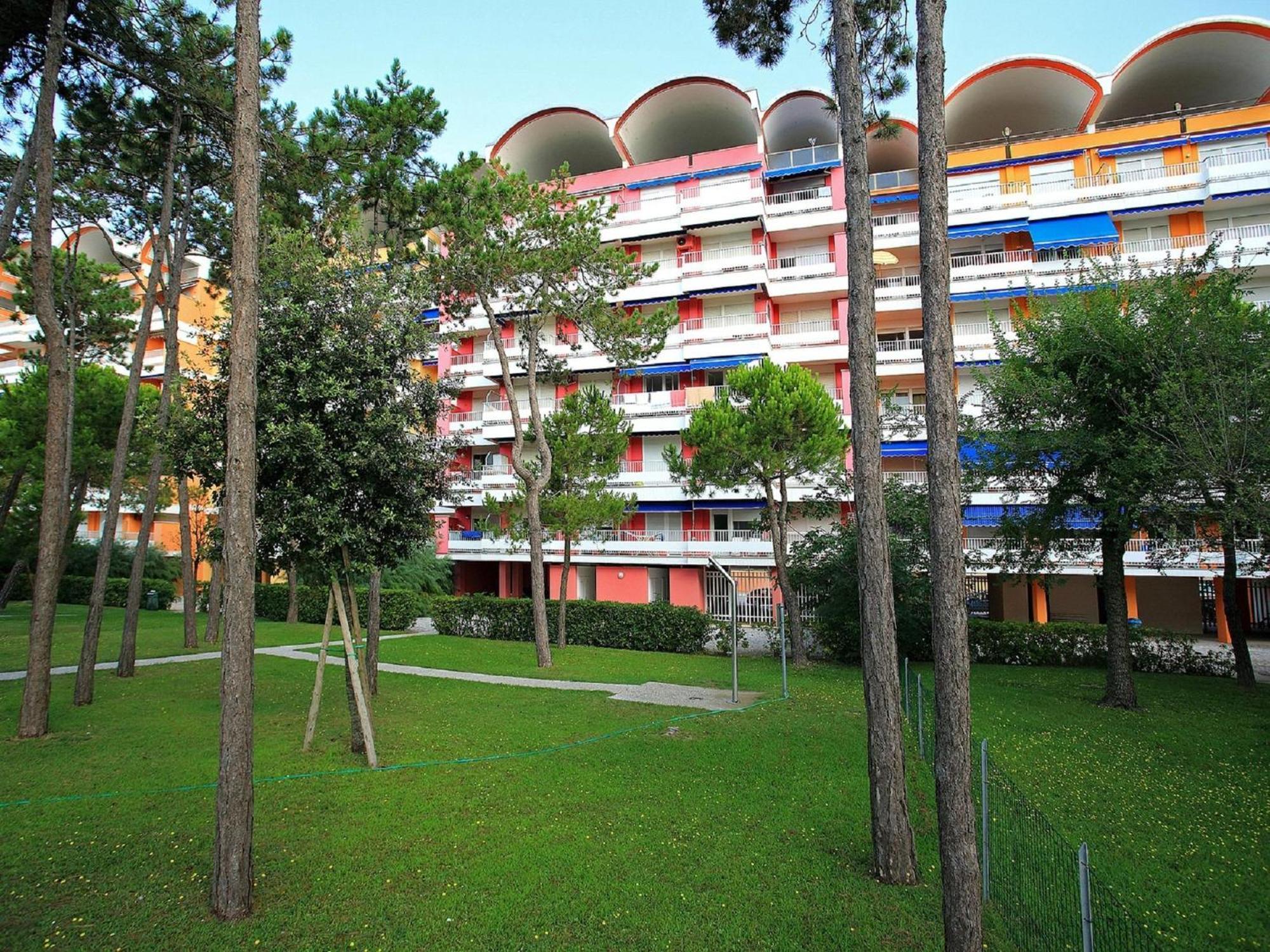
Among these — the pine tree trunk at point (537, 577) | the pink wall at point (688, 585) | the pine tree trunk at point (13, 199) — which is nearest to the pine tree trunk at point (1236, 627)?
the pine tree trunk at point (537, 577)

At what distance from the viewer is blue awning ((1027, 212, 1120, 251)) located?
25922mm

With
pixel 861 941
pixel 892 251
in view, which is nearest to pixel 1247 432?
pixel 861 941

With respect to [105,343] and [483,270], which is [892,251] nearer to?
[483,270]

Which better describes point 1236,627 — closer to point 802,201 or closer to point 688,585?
point 688,585

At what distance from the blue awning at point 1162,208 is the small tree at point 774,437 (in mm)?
16924

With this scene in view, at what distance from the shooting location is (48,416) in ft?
32.6

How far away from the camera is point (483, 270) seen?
16.9m

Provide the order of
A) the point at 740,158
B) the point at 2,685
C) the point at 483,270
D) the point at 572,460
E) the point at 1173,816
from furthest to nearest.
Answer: the point at 740,158 < the point at 572,460 < the point at 483,270 < the point at 2,685 < the point at 1173,816

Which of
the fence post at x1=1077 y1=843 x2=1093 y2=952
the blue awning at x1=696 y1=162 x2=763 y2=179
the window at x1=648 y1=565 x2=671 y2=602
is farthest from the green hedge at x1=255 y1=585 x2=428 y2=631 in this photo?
the fence post at x1=1077 y1=843 x2=1093 y2=952

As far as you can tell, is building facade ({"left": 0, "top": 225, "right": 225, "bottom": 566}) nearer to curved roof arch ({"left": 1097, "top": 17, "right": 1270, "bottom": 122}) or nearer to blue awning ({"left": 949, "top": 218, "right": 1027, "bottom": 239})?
blue awning ({"left": 949, "top": 218, "right": 1027, "bottom": 239})

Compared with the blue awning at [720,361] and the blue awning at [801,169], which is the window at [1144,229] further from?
the blue awning at [720,361]

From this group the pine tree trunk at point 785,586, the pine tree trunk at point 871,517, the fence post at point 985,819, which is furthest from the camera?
the pine tree trunk at point 785,586

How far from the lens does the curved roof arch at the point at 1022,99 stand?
2716cm

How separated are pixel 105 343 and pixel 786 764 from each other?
25.7 m
